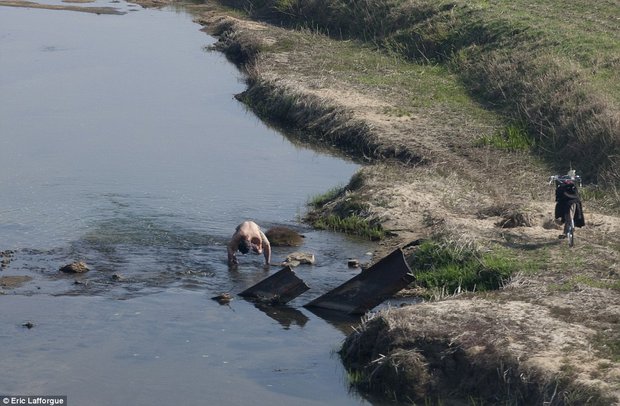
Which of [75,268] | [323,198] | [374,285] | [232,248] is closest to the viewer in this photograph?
[374,285]

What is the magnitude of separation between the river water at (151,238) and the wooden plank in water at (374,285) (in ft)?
1.17

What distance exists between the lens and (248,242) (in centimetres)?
1652

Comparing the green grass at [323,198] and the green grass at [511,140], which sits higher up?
the green grass at [511,140]

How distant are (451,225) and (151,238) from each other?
15.5 feet

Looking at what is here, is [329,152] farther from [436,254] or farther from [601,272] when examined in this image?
[601,272]

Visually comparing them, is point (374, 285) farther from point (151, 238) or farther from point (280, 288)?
point (151, 238)

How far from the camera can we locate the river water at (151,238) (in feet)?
42.4

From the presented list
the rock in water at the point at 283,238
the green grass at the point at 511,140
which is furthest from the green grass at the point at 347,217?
the green grass at the point at 511,140

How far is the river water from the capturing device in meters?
Result: 12.9

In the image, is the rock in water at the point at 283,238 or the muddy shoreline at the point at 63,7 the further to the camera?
the muddy shoreline at the point at 63,7

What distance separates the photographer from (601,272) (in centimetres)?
1448

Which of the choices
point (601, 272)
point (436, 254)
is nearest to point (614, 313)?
point (601, 272)

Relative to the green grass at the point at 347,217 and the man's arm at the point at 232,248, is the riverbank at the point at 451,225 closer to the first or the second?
the green grass at the point at 347,217

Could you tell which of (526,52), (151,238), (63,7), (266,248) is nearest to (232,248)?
(266,248)
